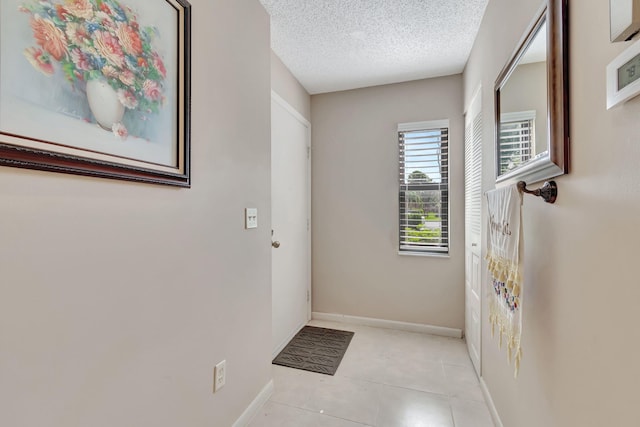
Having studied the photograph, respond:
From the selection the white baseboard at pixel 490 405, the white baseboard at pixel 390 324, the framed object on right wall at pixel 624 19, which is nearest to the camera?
the framed object on right wall at pixel 624 19

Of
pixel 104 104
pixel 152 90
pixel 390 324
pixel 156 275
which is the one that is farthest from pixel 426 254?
pixel 104 104

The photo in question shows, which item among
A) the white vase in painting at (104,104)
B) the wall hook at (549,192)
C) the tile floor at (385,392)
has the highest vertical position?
the white vase in painting at (104,104)

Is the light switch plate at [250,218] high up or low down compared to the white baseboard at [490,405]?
up

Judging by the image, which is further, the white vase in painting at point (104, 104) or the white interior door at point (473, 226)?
the white interior door at point (473, 226)

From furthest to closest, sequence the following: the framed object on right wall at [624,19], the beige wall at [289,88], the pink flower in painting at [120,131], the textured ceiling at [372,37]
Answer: the beige wall at [289,88]
the textured ceiling at [372,37]
the pink flower in painting at [120,131]
the framed object on right wall at [624,19]

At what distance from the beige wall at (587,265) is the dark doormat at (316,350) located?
1354 mm

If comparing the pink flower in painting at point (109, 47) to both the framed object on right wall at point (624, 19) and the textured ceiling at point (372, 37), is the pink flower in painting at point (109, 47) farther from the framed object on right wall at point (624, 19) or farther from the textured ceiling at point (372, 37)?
the framed object on right wall at point (624, 19)

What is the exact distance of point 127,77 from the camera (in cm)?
97

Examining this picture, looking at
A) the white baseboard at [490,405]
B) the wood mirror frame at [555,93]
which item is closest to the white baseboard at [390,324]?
the white baseboard at [490,405]

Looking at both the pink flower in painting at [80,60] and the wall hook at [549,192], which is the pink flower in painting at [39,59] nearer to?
the pink flower in painting at [80,60]

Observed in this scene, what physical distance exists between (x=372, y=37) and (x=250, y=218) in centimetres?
160

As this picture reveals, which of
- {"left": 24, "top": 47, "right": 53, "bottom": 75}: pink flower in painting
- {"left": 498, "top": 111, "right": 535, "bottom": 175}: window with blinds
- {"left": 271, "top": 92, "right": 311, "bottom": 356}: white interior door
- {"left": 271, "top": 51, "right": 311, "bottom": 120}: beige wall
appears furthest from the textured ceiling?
{"left": 24, "top": 47, "right": 53, "bottom": 75}: pink flower in painting

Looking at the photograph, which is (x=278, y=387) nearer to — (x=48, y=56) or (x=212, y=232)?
(x=212, y=232)

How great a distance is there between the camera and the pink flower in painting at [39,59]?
2.35 feet
